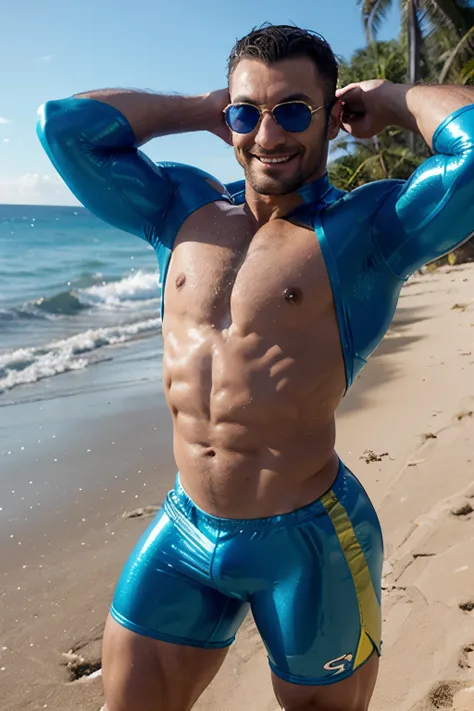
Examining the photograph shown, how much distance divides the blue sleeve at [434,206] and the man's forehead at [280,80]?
1.28 feet

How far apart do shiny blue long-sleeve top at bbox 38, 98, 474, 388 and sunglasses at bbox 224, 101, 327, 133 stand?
201 millimetres

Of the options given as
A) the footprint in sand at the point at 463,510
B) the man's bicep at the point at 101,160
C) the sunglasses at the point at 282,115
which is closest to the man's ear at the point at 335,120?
the sunglasses at the point at 282,115

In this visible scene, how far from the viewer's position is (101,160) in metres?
2.37

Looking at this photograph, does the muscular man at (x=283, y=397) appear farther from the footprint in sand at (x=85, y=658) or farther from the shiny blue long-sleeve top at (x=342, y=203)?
the footprint in sand at (x=85, y=658)

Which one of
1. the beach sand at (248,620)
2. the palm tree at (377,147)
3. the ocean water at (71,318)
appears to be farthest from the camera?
the palm tree at (377,147)

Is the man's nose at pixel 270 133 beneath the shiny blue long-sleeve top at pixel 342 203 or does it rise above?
above

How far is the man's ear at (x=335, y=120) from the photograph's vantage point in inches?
90.7

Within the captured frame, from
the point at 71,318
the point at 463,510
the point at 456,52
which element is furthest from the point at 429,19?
the point at 463,510

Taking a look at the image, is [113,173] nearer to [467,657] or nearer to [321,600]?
[321,600]

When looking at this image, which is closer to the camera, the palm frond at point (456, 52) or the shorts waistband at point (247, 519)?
the shorts waistband at point (247, 519)

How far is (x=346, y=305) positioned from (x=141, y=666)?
1158 mm

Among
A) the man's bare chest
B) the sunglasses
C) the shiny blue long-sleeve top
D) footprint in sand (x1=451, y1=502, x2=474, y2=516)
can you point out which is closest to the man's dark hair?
the sunglasses

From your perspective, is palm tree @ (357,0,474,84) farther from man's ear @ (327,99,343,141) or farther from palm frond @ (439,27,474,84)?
man's ear @ (327,99,343,141)

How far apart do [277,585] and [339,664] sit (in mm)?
268
